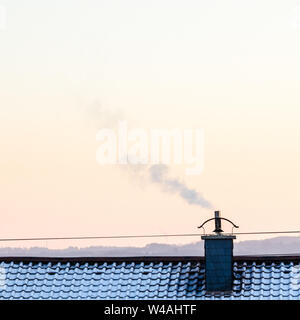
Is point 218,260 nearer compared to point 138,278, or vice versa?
point 218,260

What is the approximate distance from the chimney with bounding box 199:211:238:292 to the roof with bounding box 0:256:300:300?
0.28m

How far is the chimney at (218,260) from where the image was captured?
22.7 metres

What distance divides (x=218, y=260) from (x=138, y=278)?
2.51m

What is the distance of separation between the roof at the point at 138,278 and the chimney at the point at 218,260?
28cm

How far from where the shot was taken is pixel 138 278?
2366 cm

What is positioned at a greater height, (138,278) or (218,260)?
(218,260)

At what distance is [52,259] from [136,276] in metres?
2.86

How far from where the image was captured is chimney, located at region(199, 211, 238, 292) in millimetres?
22703

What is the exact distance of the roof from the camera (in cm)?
2269
